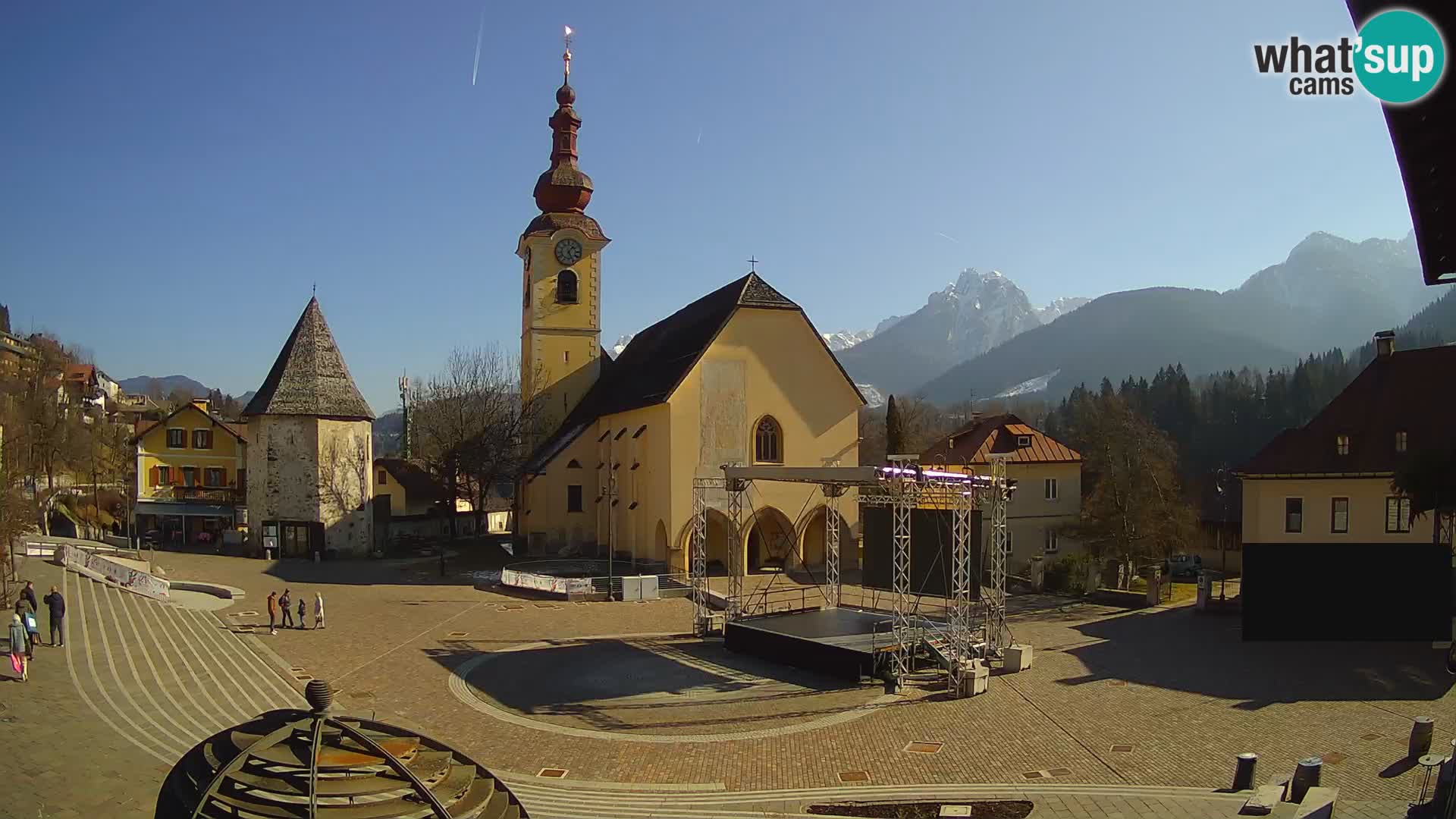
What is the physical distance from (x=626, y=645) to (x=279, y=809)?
18577mm

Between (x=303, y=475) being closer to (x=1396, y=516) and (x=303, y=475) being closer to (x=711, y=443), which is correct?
(x=711, y=443)

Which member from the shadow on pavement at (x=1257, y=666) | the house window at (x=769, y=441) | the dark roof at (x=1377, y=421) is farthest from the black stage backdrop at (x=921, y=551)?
the dark roof at (x=1377, y=421)

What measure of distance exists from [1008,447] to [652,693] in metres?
26.3

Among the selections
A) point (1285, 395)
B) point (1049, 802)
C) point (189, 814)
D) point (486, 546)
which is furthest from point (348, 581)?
point (1285, 395)

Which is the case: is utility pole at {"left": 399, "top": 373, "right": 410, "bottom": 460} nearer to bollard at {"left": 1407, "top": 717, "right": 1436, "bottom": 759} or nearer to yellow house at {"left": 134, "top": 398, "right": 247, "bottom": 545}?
yellow house at {"left": 134, "top": 398, "right": 247, "bottom": 545}

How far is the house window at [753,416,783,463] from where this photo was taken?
121 feet

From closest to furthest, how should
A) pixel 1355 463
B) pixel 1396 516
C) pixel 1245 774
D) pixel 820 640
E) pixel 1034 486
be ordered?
pixel 1245 774
pixel 820 640
pixel 1396 516
pixel 1355 463
pixel 1034 486

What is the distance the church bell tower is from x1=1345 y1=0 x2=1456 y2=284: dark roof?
44.2 m

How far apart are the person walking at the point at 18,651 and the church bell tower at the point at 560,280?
3288 centimetres

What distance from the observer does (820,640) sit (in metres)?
21.3

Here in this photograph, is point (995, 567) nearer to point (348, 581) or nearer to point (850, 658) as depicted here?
point (850, 658)

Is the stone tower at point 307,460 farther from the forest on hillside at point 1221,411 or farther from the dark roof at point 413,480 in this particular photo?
the forest on hillside at point 1221,411

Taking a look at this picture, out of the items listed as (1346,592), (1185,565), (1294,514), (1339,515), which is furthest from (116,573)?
(1185,565)

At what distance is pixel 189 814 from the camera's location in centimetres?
547
